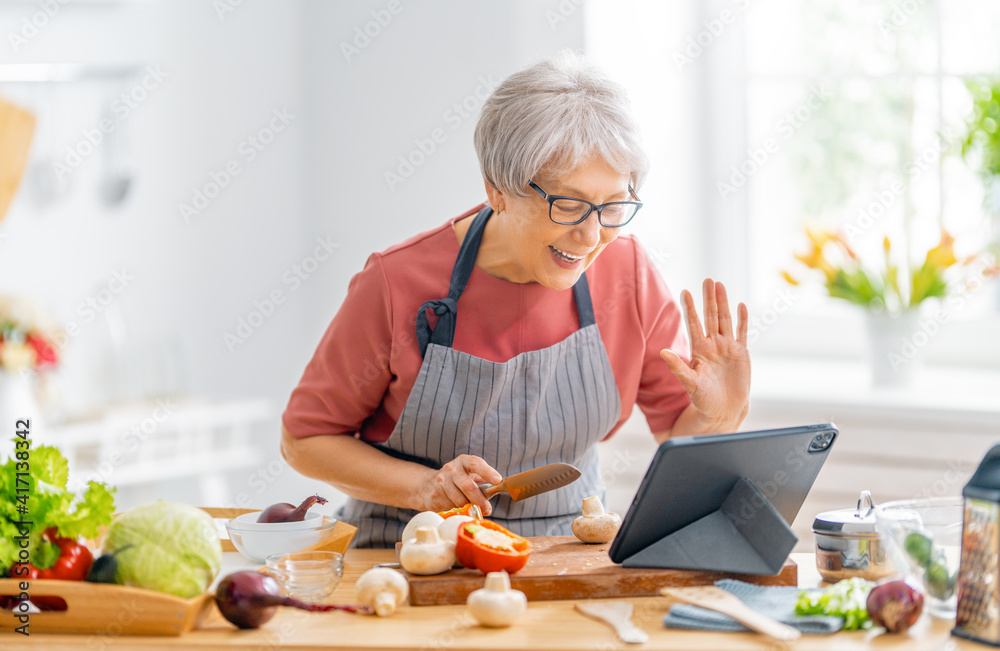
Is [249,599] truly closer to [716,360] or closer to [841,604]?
[841,604]

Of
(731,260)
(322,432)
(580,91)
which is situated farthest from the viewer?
(731,260)

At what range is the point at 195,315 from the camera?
279 cm

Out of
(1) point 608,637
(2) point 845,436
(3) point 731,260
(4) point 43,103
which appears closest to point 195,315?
(4) point 43,103

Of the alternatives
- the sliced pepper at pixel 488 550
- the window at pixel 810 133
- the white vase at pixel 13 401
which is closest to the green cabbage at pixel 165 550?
the sliced pepper at pixel 488 550

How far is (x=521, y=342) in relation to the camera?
168 centimetres

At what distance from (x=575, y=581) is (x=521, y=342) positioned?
1.88 feet

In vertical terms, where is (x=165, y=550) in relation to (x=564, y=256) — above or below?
below

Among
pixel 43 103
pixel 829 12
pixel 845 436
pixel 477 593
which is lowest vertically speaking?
pixel 845 436

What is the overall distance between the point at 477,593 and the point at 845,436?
162 cm

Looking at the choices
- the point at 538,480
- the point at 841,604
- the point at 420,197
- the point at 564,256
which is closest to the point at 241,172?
the point at 420,197

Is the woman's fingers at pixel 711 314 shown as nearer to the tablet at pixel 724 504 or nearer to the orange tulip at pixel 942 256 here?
the tablet at pixel 724 504

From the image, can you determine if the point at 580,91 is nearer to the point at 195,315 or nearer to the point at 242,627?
the point at 242,627

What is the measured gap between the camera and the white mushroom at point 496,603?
3.50 ft

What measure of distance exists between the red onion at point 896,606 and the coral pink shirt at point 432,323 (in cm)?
74
